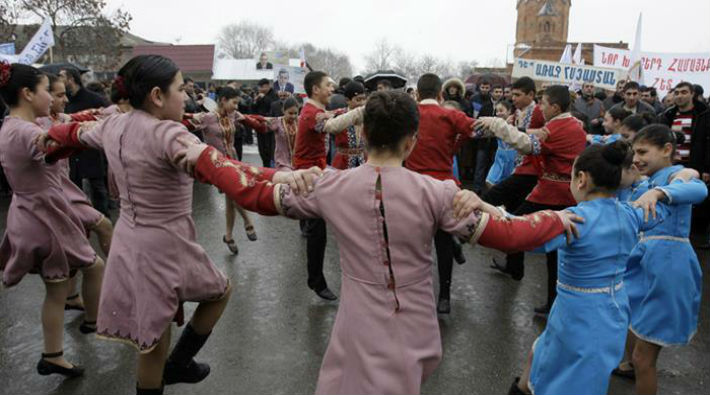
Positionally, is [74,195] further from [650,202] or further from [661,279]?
[661,279]

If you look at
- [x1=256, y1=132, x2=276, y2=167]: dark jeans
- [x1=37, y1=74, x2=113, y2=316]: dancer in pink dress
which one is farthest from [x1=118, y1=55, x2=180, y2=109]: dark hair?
[x1=256, y1=132, x2=276, y2=167]: dark jeans

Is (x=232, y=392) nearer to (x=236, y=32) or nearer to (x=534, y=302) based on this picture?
(x=534, y=302)

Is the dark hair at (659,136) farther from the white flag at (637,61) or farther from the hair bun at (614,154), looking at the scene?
the white flag at (637,61)

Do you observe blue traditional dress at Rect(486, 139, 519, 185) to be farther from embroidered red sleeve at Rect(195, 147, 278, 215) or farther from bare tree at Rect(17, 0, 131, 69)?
bare tree at Rect(17, 0, 131, 69)

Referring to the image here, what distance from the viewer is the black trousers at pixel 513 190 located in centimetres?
549

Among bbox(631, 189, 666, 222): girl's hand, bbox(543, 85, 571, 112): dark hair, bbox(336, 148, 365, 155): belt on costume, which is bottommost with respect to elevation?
bbox(336, 148, 365, 155): belt on costume

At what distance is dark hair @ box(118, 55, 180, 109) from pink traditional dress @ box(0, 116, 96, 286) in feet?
3.88

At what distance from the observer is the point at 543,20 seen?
230ft

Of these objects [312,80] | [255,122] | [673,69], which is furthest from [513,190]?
[673,69]

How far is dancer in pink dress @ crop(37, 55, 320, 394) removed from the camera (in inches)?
96.1

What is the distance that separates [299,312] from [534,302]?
88.1 inches

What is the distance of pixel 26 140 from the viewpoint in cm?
321

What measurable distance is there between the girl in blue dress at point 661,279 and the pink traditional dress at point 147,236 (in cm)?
232

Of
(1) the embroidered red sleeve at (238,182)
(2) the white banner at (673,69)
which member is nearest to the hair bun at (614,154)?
(1) the embroidered red sleeve at (238,182)
